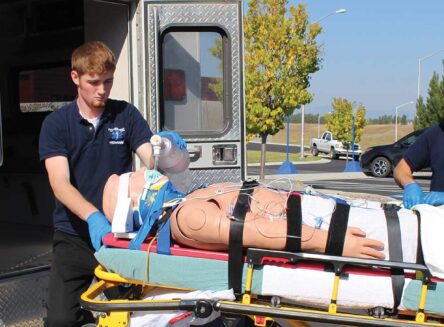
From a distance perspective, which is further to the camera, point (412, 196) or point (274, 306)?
point (412, 196)

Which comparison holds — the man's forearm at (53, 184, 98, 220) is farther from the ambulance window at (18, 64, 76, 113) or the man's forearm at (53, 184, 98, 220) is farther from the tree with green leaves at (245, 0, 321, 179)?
the tree with green leaves at (245, 0, 321, 179)

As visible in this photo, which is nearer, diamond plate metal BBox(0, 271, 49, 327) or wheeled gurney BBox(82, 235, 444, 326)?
wheeled gurney BBox(82, 235, 444, 326)

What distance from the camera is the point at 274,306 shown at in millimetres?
2400

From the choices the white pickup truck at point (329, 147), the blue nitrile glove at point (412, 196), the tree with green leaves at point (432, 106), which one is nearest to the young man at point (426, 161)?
the blue nitrile glove at point (412, 196)

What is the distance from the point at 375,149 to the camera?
1944 centimetres

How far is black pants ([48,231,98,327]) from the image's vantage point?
9.41 feet

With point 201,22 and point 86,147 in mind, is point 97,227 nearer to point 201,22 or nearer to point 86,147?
point 86,147

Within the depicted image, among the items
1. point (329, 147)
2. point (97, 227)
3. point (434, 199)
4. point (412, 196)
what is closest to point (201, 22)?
point (412, 196)

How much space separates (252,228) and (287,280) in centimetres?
24

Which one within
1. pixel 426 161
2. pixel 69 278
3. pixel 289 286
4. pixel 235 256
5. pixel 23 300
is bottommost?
pixel 23 300

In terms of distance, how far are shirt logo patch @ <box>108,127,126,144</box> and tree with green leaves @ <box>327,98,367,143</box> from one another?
2354 cm

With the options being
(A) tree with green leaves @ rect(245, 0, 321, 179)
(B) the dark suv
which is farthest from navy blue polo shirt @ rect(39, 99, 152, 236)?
(B) the dark suv

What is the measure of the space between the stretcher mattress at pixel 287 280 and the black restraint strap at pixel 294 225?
81 mm

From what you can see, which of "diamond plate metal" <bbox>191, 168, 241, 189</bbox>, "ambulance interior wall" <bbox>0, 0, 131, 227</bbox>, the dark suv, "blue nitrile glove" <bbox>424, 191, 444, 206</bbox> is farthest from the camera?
the dark suv
